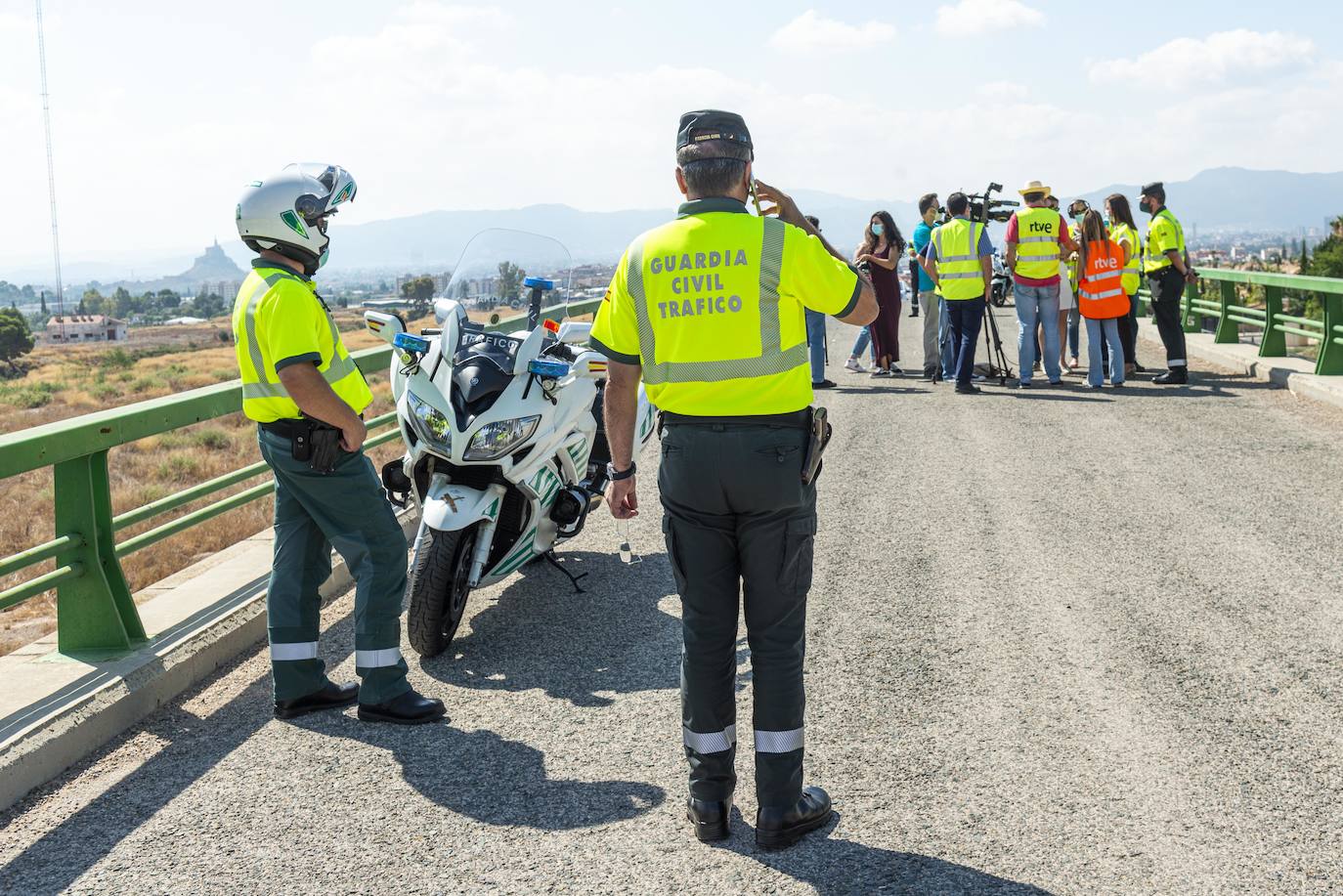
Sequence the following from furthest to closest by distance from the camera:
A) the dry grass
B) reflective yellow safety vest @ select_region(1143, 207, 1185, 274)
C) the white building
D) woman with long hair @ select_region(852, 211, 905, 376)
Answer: the white building
woman with long hair @ select_region(852, 211, 905, 376)
reflective yellow safety vest @ select_region(1143, 207, 1185, 274)
the dry grass

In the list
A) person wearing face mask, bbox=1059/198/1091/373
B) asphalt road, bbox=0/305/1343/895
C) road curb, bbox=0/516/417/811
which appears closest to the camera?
asphalt road, bbox=0/305/1343/895

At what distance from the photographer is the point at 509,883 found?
340 centimetres

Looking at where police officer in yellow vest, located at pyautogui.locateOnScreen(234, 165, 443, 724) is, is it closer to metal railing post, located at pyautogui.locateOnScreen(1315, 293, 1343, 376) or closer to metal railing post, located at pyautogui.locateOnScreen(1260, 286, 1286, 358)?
metal railing post, located at pyautogui.locateOnScreen(1315, 293, 1343, 376)

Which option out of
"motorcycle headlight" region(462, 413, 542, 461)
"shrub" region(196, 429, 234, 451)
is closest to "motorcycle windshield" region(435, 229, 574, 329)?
"motorcycle headlight" region(462, 413, 542, 461)

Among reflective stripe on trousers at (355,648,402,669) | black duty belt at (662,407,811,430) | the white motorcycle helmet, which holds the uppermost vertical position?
the white motorcycle helmet

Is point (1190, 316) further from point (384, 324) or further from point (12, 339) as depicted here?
point (12, 339)

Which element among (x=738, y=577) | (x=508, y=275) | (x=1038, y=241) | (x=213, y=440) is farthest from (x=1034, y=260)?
(x=213, y=440)

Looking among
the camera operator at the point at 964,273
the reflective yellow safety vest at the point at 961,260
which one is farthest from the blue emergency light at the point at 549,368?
the reflective yellow safety vest at the point at 961,260

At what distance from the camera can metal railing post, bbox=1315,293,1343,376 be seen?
12.2 m

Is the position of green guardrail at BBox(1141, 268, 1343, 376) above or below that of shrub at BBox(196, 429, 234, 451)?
above

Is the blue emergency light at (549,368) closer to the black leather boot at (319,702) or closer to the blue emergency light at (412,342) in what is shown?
the blue emergency light at (412,342)

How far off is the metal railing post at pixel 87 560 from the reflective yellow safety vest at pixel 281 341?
2.49ft

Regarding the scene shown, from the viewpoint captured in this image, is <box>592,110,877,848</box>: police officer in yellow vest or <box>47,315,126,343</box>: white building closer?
<box>592,110,877,848</box>: police officer in yellow vest

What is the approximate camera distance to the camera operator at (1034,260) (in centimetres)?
1318
